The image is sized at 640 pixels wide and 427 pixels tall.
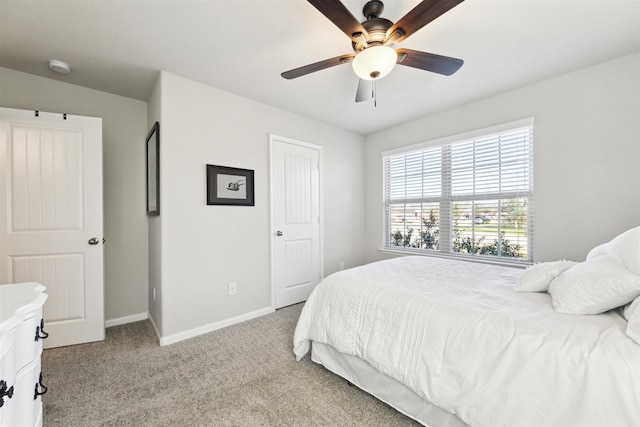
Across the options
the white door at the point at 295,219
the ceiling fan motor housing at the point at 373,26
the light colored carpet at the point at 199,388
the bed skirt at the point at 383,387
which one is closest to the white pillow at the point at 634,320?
the bed skirt at the point at 383,387

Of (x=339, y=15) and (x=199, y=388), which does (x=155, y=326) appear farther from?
(x=339, y=15)

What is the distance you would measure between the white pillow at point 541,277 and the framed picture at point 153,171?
9.66ft

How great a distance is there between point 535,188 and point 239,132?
3149mm

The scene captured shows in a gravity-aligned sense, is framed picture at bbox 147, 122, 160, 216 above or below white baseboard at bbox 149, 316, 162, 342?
above

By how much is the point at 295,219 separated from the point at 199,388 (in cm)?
204

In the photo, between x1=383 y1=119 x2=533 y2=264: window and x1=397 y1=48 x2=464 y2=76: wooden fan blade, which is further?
x1=383 y1=119 x2=533 y2=264: window

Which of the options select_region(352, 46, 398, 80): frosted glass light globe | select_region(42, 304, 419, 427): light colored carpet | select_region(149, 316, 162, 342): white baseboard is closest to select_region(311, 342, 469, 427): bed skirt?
select_region(42, 304, 419, 427): light colored carpet

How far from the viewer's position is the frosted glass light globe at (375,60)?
5.12ft

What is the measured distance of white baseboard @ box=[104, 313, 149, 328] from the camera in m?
2.80

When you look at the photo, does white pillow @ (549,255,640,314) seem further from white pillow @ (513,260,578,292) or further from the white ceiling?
the white ceiling

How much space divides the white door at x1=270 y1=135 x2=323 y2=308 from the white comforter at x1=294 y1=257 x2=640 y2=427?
1.48 m

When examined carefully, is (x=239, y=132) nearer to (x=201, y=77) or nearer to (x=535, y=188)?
(x=201, y=77)

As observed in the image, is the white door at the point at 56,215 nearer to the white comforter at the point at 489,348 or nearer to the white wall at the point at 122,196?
the white wall at the point at 122,196

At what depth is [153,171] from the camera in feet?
8.89
